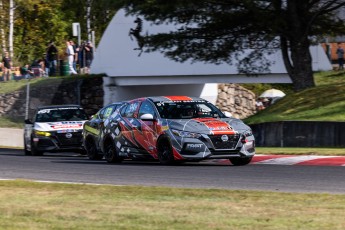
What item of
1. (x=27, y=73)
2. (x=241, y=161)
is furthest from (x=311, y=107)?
(x=27, y=73)

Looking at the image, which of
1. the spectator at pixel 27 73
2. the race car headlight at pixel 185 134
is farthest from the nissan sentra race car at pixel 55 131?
the spectator at pixel 27 73

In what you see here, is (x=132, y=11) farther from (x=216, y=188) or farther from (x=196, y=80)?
(x=216, y=188)

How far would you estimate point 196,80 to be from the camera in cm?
4209

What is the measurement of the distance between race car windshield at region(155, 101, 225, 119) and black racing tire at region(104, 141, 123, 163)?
176cm

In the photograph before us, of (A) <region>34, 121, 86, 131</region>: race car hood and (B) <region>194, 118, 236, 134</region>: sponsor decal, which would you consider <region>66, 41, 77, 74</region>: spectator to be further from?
(B) <region>194, 118, 236, 134</region>: sponsor decal

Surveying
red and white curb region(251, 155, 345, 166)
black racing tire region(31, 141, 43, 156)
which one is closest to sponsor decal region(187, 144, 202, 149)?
red and white curb region(251, 155, 345, 166)

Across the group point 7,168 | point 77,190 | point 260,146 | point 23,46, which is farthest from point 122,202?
point 23,46

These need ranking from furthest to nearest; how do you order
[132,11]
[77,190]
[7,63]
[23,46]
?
[23,46] → [7,63] → [132,11] → [77,190]

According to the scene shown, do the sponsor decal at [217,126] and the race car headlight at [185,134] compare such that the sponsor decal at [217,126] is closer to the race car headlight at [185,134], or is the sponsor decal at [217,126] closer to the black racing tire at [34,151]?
the race car headlight at [185,134]

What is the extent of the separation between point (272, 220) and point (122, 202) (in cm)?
235

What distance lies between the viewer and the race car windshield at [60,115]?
2698 cm

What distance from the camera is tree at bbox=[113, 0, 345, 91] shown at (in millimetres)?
31266

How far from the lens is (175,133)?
18.5 meters

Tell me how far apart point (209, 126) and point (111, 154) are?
3493mm
